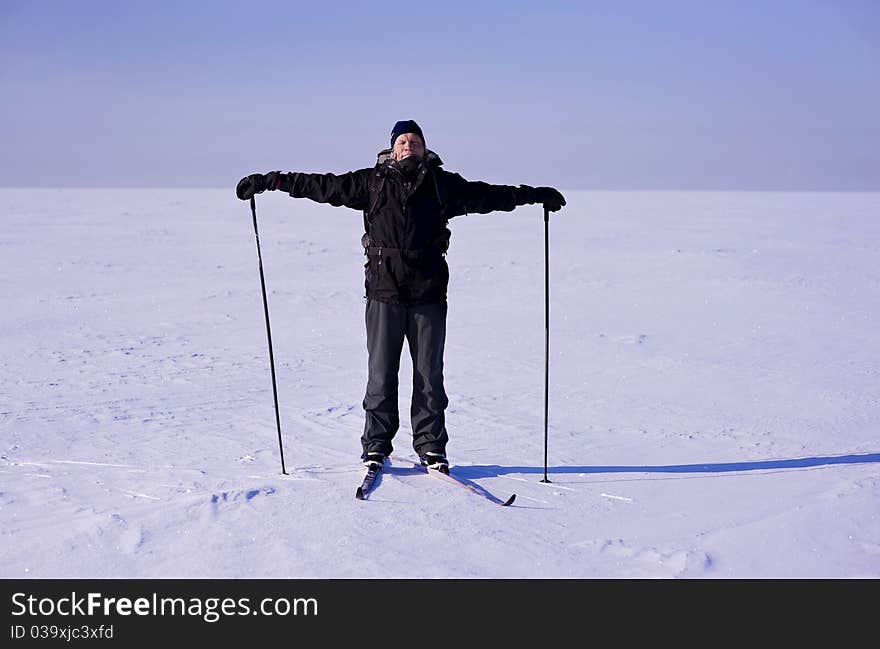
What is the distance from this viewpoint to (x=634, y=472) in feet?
15.4

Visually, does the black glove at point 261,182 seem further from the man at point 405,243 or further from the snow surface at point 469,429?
the snow surface at point 469,429

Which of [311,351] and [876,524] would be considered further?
[311,351]

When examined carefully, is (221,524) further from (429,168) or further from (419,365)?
(429,168)

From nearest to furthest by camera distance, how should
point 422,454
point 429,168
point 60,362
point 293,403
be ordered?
point 429,168 → point 422,454 → point 293,403 → point 60,362

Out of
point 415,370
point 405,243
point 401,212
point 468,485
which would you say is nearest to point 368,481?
point 468,485

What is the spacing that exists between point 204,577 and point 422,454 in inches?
56.7

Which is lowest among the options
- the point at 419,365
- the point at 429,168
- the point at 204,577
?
the point at 204,577

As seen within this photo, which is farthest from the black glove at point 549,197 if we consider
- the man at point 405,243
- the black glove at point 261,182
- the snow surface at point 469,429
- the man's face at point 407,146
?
the snow surface at point 469,429

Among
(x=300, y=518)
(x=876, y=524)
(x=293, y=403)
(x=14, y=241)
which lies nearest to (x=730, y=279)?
(x=293, y=403)

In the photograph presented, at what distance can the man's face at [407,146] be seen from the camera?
4.11 m

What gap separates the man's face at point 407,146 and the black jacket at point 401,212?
0.15 ft

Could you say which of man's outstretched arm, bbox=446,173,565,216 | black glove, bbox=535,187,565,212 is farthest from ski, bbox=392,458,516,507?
black glove, bbox=535,187,565,212

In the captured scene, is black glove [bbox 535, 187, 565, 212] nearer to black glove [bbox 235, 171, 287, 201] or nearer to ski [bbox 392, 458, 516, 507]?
black glove [bbox 235, 171, 287, 201]

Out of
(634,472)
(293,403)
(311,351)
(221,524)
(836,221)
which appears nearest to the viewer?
(221,524)
